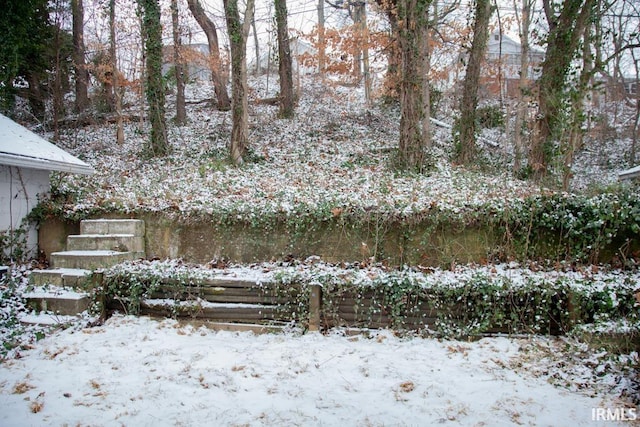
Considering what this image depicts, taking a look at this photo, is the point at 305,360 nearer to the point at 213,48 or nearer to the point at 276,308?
the point at 276,308

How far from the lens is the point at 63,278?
17.1 feet

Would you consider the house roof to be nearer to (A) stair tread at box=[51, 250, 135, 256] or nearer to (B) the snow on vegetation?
(B) the snow on vegetation

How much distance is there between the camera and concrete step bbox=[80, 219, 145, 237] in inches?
240

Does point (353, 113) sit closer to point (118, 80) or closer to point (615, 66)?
point (118, 80)

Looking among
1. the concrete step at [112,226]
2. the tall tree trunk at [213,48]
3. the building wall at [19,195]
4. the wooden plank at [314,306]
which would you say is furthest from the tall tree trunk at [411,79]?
the tall tree trunk at [213,48]

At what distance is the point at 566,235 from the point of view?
526 cm

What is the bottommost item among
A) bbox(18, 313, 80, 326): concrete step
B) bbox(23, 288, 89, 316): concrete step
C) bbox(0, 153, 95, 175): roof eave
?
bbox(18, 313, 80, 326): concrete step

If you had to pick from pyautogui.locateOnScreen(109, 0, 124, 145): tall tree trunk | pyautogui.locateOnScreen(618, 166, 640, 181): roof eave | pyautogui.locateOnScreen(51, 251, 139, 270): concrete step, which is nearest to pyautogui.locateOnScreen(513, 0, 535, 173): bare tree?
pyautogui.locateOnScreen(618, 166, 640, 181): roof eave

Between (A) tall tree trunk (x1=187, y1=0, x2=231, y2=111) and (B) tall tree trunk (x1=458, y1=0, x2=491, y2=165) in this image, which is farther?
(A) tall tree trunk (x1=187, y1=0, x2=231, y2=111)

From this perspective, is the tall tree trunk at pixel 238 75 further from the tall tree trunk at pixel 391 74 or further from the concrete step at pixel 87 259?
the concrete step at pixel 87 259

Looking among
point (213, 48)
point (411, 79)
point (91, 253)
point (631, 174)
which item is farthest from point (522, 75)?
point (91, 253)

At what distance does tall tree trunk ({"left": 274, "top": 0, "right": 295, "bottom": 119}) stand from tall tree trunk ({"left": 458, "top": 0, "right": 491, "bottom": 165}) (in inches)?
228

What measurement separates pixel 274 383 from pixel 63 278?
3.64 metres

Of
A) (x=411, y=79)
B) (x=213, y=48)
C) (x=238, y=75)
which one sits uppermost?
(x=213, y=48)
